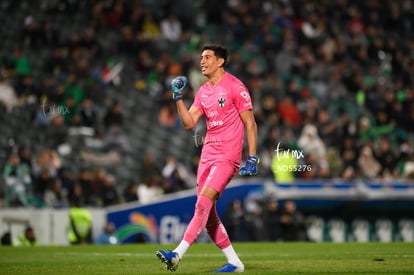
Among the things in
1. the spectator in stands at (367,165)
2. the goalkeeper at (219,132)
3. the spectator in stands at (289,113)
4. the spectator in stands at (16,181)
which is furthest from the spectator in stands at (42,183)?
the goalkeeper at (219,132)

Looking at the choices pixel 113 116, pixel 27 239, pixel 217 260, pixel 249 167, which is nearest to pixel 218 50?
pixel 249 167

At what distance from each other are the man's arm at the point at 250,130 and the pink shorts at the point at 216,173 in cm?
27

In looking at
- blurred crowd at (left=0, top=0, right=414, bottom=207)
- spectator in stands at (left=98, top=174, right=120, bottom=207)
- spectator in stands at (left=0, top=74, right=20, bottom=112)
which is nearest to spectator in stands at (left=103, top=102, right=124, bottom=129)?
blurred crowd at (left=0, top=0, right=414, bottom=207)

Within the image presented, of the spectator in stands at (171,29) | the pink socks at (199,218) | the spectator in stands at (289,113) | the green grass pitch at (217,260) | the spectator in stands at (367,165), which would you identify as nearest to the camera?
the pink socks at (199,218)

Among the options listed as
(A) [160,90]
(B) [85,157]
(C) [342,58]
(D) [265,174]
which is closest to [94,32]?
(A) [160,90]

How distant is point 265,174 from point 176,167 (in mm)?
2258

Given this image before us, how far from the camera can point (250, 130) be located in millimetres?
10180

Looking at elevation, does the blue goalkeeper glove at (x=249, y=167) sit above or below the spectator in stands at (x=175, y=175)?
above

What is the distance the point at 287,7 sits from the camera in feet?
103

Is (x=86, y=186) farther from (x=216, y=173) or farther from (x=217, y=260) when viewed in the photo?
(x=216, y=173)

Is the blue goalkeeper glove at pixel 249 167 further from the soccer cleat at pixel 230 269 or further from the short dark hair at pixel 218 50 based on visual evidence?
the short dark hair at pixel 218 50

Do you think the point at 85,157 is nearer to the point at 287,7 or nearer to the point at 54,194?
the point at 54,194

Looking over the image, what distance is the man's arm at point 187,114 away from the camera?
33.5 feet

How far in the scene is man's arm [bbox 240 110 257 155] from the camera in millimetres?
10156
